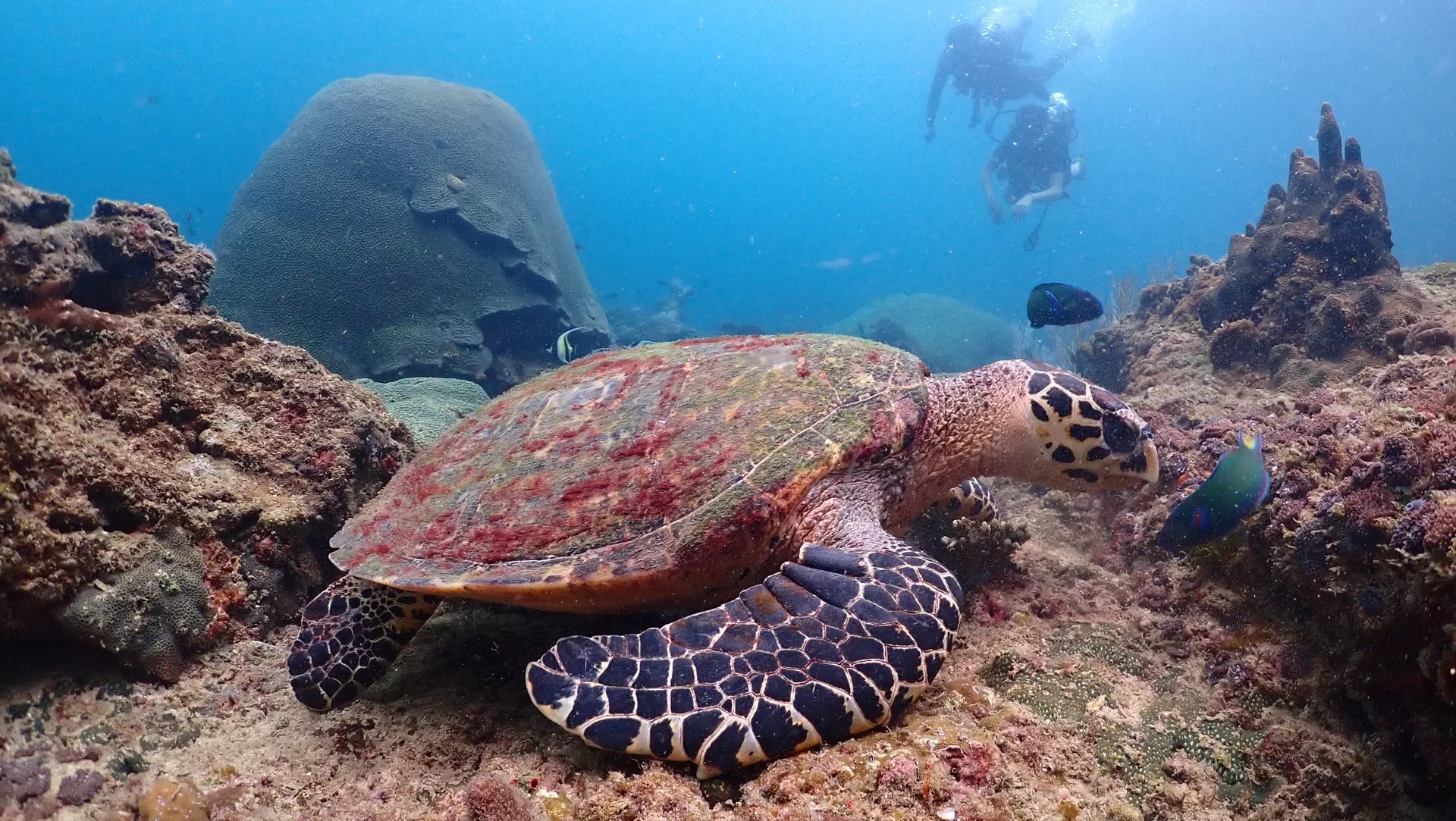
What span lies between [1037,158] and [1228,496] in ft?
90.2

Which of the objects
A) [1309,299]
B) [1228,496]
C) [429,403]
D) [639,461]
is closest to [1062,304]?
[1309,299]

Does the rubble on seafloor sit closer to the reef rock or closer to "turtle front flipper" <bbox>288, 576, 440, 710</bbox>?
"turtle front flipper" <bbox>288, 576, 440, 710</bbox>

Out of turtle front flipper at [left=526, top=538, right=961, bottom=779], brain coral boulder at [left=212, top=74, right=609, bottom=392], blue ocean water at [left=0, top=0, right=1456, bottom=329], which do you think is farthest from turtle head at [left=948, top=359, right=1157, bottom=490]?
blue ocean water at [left=0, top=0, right=1456, bottom=329]

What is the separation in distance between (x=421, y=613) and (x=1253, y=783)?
353 cm

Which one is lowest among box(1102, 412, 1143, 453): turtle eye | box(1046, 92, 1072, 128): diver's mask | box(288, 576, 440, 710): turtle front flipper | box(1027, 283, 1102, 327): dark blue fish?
box(288, 576, 440, 710): turtle front flipper

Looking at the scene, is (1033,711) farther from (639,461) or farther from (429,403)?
(429,403)

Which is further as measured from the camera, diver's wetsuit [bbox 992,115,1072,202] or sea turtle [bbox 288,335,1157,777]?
diver's wetsuit [bbox 992,115,1072,202]

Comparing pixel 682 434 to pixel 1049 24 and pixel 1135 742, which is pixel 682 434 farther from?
pixel 1049 24

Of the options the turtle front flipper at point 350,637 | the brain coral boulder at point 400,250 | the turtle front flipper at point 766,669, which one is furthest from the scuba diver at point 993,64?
the turtle front flipper at point 350,637

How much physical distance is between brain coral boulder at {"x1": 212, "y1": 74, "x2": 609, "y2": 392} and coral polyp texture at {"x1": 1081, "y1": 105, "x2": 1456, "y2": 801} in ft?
38.0

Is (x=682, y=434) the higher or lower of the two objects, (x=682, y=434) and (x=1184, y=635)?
the higher

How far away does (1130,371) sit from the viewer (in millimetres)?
7824

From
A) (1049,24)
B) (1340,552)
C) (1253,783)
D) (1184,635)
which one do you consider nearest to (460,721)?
(1253,783)

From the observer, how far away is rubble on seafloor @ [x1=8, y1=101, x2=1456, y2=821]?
1937mm
